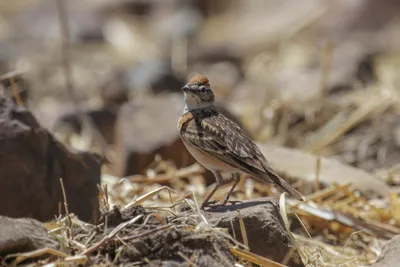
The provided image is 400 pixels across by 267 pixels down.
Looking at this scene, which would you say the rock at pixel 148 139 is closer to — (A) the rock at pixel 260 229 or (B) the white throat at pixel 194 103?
(B) the white throat at pixel 194 103

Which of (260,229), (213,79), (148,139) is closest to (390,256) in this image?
(260,229)

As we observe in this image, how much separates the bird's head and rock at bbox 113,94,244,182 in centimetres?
193

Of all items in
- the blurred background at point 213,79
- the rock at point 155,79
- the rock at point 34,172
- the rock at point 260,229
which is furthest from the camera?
the rock at point 155,79

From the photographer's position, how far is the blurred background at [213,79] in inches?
342

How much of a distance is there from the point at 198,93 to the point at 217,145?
61 centimetres

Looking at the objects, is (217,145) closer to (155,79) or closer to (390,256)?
(390,256)

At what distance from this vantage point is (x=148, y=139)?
29.2ft

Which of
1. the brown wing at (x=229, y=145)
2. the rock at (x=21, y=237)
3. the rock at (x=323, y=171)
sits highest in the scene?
the brown wing at (x=229, y=145)

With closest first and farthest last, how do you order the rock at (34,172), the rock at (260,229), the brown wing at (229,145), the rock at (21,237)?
the rock at (21,237), the rock at (260,229), the brown wing at (229,145), the rock at (34,172)

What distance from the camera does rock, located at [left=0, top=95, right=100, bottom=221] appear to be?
6676 mm

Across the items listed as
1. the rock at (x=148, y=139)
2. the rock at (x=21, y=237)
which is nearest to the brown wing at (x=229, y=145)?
the rock at (x=21, y=237)

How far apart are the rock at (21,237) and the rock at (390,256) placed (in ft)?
6.07

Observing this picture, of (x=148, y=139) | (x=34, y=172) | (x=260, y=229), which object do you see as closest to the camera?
(x=260, y=229)

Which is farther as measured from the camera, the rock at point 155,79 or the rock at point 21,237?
the rock at point 155,79
